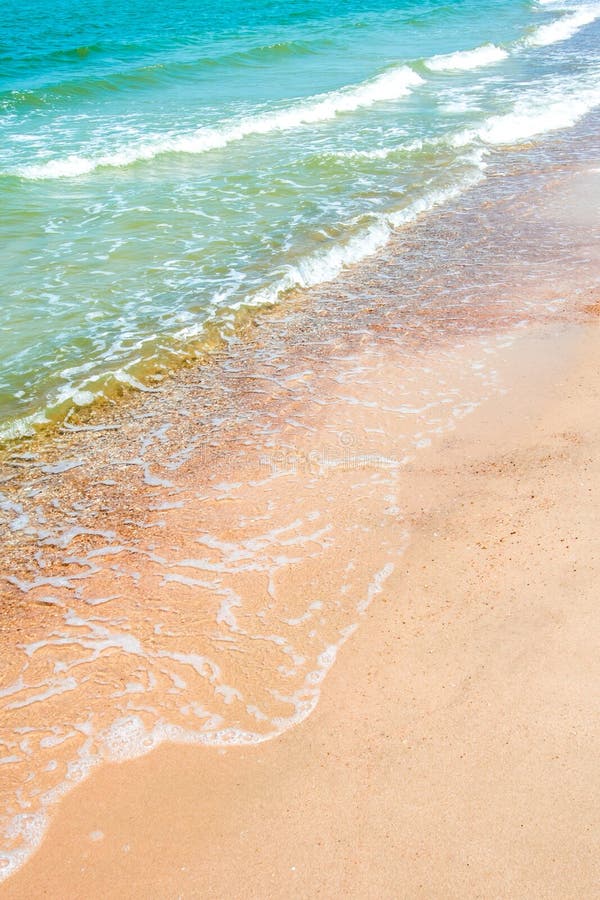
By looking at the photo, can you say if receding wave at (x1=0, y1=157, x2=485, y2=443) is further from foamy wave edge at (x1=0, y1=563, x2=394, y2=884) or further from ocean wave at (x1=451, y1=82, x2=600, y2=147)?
foamy wave edge at (x1=0, y1=563, x2=394, y2=884)

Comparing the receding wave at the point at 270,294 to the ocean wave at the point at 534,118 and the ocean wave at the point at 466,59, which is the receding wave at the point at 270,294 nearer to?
the ocean wave at the point at 534,118

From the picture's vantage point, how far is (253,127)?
17531 millimetres

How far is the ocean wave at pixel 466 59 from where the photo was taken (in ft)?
82.5

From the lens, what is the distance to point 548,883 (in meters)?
3.10

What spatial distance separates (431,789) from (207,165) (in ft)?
45.4

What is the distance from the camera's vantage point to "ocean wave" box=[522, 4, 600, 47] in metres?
30.3

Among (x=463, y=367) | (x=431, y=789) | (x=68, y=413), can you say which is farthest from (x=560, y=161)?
(x=431, y=789)

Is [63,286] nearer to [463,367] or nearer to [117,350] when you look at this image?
[117,350]

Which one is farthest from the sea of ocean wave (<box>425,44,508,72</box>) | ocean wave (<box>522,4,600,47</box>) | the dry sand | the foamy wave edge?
ocean wave (<box>522,4,600,47</box>)

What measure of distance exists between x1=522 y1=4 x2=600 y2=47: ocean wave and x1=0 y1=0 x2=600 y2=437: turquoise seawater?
0.57 ft

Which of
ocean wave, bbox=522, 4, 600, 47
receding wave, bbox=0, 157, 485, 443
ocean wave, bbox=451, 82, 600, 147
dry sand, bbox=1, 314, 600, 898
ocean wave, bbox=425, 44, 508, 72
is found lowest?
dry sand, bbox=1, 314, 600, 898

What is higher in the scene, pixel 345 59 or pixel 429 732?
pixel 345 59

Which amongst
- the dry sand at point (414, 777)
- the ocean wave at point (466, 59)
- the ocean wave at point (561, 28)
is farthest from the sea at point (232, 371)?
the ocean wave at point (561, 28)

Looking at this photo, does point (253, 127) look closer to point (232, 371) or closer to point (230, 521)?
point (232, 371)
